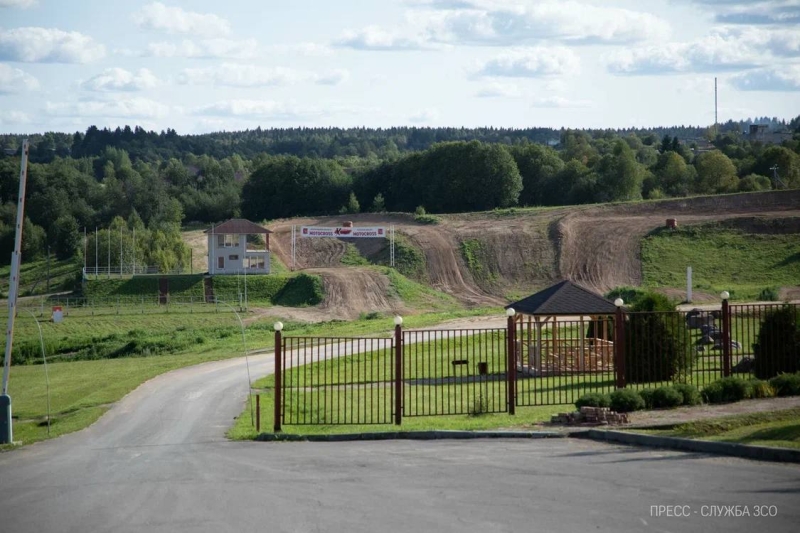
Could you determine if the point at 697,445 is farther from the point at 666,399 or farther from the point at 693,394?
the point at 693,394

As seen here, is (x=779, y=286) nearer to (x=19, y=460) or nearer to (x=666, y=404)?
→ (x=666, y=404)

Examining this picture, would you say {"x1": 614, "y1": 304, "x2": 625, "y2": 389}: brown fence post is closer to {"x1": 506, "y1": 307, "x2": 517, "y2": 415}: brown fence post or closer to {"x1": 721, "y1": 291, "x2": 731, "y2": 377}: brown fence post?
{"x1": 721, "y1": 291, "x2": 731, "y2": 377}: brown fence post

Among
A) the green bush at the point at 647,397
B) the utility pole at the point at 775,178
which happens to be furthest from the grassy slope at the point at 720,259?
the green bush at the point at 647,397

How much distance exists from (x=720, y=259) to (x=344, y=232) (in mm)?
27853

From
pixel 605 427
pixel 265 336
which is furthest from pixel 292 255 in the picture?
pixel 605 427

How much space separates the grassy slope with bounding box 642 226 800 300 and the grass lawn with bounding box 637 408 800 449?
46.4 meters

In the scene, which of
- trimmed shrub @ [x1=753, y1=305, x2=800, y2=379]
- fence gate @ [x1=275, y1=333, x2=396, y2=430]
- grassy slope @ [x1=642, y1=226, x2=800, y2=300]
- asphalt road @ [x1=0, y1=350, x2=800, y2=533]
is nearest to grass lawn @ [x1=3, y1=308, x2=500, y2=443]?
fence gate @ [x1=275, y1=333, x2=396, y2=430]

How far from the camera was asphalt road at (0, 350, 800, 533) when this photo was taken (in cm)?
1138

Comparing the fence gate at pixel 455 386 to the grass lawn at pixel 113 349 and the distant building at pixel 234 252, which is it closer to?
the grass lawn at pixel 113 349

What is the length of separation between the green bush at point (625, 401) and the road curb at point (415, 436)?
228 centimetres

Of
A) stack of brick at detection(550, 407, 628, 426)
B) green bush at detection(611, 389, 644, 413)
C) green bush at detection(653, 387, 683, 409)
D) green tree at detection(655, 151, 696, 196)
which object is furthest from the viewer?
green tree at detection(655, 151, 696, 196)

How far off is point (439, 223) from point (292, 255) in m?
13.6

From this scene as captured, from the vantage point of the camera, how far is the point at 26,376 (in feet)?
132

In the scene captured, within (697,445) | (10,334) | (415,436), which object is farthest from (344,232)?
(697,445)
